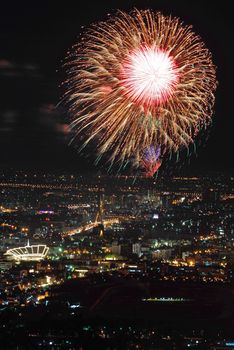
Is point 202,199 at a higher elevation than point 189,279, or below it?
higher

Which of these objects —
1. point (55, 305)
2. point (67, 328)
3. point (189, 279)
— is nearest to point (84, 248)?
point (189, 279)

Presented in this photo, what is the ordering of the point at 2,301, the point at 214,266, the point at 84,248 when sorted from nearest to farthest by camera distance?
the point at 2,301 < the point at 214,266 < the point at 84,248

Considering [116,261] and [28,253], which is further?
[28,253]

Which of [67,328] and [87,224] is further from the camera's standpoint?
[87,224]

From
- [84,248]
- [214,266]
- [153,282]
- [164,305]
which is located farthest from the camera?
[84,248]

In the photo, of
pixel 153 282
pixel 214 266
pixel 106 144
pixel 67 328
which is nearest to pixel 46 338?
pixel 67 328

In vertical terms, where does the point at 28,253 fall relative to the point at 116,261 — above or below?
above

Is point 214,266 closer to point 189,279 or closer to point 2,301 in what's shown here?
point 189,279

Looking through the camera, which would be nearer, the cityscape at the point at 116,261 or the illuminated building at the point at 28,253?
the cityscape at the point at 116,261

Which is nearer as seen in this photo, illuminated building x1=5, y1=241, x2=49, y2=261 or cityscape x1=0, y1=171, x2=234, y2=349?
cityscape x1=0, y1=171, x2=234, y2=349

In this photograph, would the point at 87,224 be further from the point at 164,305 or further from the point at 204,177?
the point at 164,305
